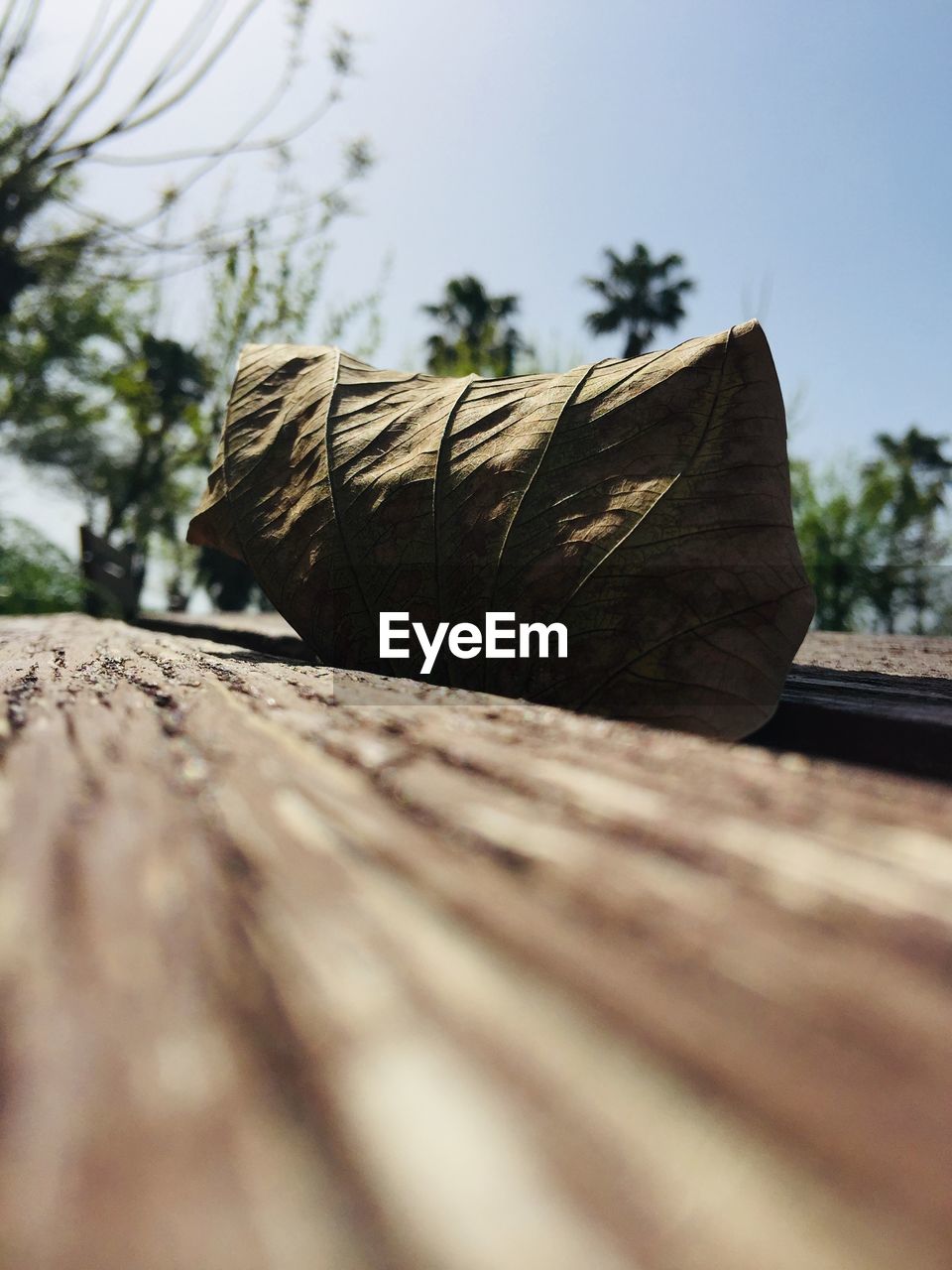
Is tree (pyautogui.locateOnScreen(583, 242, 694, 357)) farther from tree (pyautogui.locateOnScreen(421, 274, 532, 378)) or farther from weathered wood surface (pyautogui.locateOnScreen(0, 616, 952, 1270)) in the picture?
weathered wood surface (pyautogui.locateOnScreen(0, 616, 952, 1270))

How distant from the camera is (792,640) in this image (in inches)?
33.1

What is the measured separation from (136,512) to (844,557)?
16815 mm

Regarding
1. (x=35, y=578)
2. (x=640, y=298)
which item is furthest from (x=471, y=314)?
(x=35, y=578)

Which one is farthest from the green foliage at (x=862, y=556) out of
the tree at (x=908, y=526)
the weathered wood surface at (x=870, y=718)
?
the weathered wood surface at (x=870, y=718)

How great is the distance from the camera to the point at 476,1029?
220mm

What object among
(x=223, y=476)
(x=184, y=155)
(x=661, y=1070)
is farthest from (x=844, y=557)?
(x=661, y=1070)

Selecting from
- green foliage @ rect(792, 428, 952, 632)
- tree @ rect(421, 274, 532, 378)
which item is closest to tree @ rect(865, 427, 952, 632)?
green foliage @ rect(792, 428, 952, 632)

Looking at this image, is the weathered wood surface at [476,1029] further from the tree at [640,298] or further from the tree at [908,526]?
the tree at [640,298]

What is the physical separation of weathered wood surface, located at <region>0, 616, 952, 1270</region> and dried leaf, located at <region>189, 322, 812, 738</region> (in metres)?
0.44

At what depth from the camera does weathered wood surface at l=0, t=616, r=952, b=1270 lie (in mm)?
167

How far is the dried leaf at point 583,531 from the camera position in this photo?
2.79ft

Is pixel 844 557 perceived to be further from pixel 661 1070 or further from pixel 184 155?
pixel 661 1070

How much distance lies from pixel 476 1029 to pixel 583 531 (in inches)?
29.2

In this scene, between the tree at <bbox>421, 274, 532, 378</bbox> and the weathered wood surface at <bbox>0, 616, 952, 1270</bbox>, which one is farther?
the tree at <bbox>421, 274, 532, 378</bbox>
